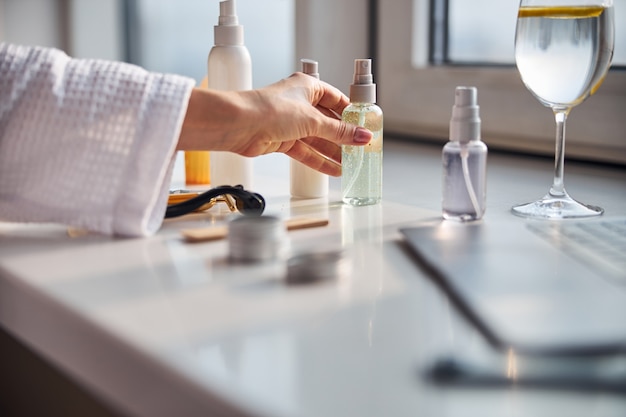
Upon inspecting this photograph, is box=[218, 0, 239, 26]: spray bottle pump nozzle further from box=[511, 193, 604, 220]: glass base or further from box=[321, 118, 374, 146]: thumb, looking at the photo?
box=[511, 193, 604, 220]: glass base

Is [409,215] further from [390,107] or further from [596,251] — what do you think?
[390,107]

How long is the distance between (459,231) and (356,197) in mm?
197

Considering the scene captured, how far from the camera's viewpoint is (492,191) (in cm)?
91

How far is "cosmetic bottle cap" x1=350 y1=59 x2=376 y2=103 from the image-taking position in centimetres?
80

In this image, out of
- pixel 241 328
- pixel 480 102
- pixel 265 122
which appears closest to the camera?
pixel 241 328

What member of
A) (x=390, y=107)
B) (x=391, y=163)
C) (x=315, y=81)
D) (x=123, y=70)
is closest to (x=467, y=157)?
(x=315, y=81)

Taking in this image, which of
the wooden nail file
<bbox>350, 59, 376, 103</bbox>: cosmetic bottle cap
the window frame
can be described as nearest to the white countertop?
the wooden nail file

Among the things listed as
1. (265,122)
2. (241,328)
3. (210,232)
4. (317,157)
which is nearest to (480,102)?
(317,157)

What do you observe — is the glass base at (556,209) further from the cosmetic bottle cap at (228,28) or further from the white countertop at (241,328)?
the cosmetic bottle cap at (228,28)

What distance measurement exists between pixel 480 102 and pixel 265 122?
1.96ft

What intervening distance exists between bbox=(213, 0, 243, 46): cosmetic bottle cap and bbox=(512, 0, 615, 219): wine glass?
0.93 ft

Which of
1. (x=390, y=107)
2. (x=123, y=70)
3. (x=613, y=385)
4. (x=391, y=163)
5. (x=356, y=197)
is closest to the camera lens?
(x=613, y=385)

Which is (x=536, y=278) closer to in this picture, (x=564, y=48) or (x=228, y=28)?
(x=564, y=48)

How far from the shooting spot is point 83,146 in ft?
2.19
